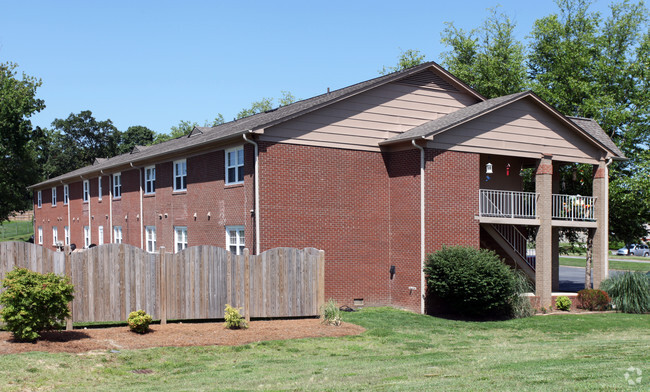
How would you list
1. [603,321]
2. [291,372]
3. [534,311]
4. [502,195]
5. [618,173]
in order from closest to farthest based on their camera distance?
1. [291,372]
2. [603,321]
3. [534,311]
4. [502,195]
5. [618,173]

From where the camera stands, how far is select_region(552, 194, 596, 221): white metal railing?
79.0 ft

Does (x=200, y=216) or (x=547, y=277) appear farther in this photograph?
(x=200, y=216)

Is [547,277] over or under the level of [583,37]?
under

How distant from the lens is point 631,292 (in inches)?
874

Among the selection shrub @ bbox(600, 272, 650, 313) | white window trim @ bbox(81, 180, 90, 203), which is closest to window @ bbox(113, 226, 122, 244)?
white window trim @ bbox(81, 180, 90, 203)

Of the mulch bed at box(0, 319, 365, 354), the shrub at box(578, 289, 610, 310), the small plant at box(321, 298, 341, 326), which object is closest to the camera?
the mulch bed at box(0, 319, 365, 354)

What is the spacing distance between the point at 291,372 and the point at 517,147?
14.2 m

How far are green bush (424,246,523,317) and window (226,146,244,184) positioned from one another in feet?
22.4

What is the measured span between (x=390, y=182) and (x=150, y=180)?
42.0 feet

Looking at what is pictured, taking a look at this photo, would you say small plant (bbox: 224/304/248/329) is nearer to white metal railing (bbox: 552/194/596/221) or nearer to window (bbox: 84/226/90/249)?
white metal railing (bbox: 552/194/596/221)

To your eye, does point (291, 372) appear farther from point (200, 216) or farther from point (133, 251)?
point (200, 216)

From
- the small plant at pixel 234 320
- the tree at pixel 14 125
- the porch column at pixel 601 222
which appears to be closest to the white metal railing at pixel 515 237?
the porch column at pixel 601 222

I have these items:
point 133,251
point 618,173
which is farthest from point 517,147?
point 133,251

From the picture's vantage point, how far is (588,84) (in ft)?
105
